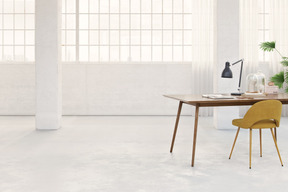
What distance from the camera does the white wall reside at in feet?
27.0

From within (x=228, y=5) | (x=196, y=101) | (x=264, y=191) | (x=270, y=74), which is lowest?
(x=264, y=191)

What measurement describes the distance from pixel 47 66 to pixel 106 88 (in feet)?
7.99

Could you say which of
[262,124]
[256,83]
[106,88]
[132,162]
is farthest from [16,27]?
[262,124]

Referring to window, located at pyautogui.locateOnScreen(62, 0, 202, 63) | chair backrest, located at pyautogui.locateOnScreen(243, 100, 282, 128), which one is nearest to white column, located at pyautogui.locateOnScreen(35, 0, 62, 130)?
window, located at pyautogui.locateOnScreen(62, 0, 202, 63)

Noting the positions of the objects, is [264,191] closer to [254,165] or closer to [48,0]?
[254,165]

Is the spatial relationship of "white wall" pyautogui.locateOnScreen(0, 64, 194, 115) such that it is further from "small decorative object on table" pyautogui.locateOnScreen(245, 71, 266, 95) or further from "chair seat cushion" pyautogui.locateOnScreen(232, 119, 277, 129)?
"chair seat cushion" pyautogui.locateOnScreen(232, 119, 277, 129)

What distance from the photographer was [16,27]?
8.48 metres

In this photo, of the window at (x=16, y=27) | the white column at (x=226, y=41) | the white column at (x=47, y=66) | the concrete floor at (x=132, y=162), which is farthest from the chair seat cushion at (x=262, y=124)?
the window at (x=16, y=27)

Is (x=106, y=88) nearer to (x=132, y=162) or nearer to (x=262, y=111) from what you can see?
→ (x=132, y=162)

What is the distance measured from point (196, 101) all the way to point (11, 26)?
685cm

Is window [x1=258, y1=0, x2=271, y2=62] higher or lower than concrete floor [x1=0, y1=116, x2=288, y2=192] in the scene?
higher

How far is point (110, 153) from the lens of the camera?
3.99 m

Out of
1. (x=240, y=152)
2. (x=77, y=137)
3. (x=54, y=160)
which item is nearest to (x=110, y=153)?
(x=54, y=160)

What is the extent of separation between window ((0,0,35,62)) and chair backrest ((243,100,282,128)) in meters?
6.64
